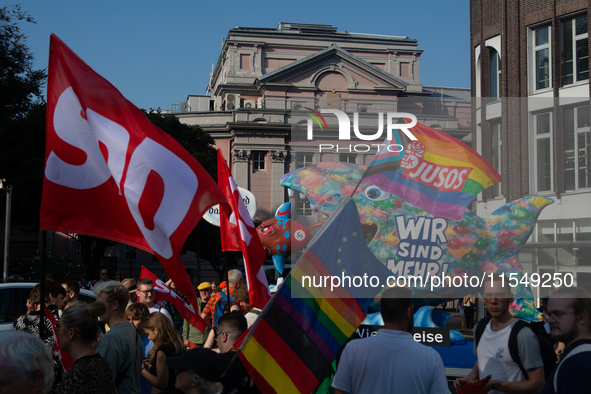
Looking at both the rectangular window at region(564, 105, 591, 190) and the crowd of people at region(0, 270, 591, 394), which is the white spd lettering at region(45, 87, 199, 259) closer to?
the crowd of people at region(0, 270, 591, 394)

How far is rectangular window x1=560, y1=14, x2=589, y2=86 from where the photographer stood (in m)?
7.02

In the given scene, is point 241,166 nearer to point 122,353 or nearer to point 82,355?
point 122,353

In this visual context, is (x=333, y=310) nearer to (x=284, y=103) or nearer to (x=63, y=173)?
(x=63, y=173)

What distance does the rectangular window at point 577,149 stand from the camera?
563 centimetres

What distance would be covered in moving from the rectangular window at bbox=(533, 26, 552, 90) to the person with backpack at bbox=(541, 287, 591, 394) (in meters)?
4.08

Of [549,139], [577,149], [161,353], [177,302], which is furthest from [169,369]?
[577,149]

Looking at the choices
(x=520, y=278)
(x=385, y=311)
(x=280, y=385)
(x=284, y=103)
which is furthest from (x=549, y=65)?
(x=284, y=103)

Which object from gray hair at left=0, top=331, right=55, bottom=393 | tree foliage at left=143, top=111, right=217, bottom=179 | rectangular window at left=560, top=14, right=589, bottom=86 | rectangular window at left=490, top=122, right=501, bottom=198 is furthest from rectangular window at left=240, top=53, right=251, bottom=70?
gray hair at left=0, top=331, right=55, bottom=393

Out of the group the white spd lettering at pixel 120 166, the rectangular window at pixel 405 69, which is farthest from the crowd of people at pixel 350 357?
the rectangular window at pixel 405 69

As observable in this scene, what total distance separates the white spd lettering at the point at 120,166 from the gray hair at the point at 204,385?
1177 mm

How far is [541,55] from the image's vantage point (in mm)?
7574

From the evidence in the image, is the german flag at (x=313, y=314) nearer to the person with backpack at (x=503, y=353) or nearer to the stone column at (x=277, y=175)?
the person with backpack at (x=503, y=353)

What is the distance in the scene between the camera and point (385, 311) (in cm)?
352

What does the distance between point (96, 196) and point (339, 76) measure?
135 ft
